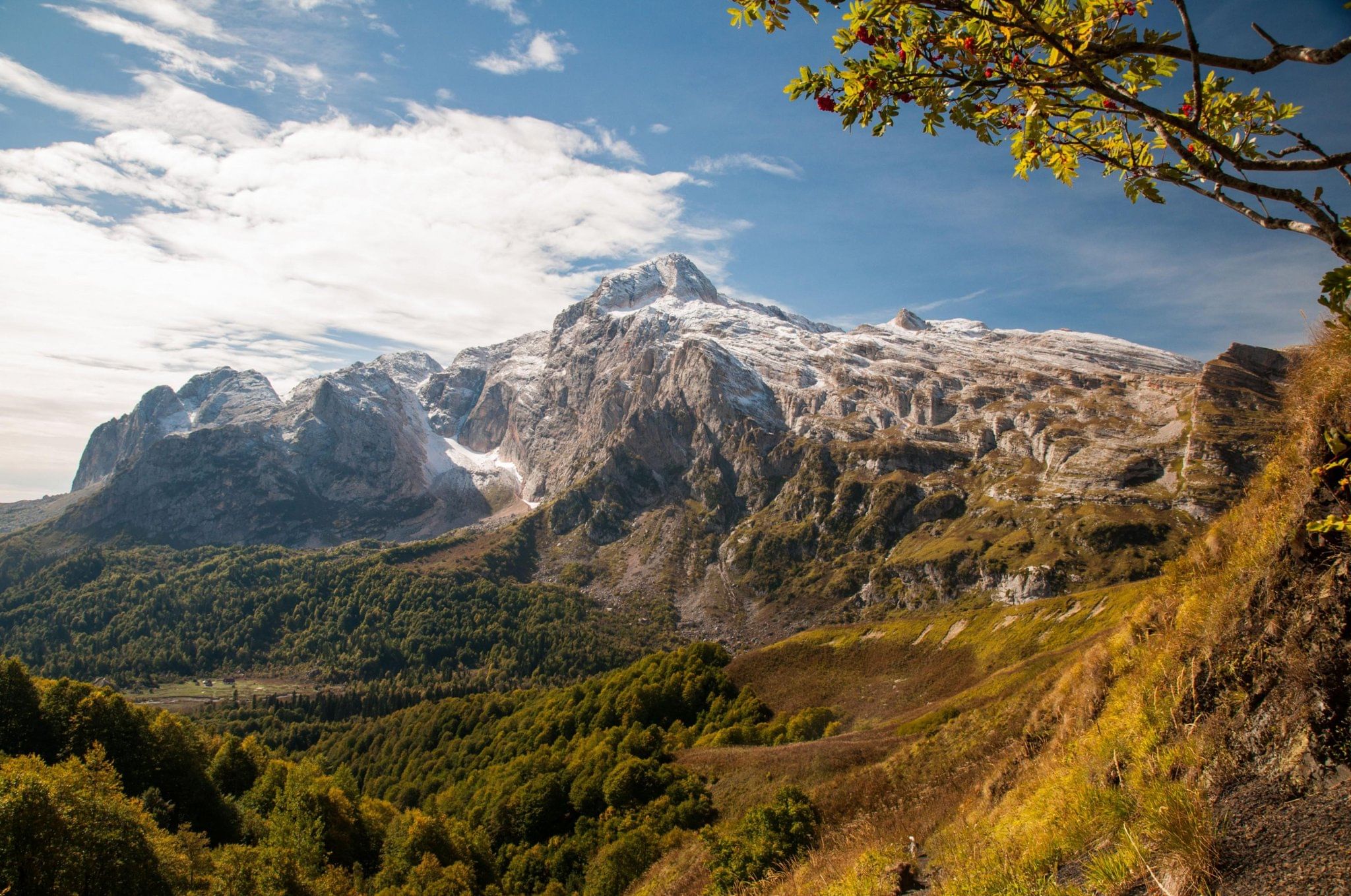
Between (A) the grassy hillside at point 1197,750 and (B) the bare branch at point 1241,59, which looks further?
(A) the grassy hillside at point 1197,750

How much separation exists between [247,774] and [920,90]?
290 feet

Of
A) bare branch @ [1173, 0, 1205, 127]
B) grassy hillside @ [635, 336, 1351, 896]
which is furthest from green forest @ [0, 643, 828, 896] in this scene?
bare branch @ [1173, 0, 1205, 127]

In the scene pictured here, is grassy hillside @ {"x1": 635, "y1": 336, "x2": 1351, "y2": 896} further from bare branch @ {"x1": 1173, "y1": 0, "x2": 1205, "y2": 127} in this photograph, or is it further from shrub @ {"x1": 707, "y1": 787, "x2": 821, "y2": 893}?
bare branch @ {"x1": 1173, "y1": 0, "x2": 1205, "y2": 127}

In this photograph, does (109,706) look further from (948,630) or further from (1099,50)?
(948,630)

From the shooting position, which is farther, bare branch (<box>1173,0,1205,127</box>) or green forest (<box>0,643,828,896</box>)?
green forest (<box>0,643,828,896</box>)

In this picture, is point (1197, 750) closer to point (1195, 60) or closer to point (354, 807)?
point (1195, 60)

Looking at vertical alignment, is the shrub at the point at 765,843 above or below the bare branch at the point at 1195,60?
below

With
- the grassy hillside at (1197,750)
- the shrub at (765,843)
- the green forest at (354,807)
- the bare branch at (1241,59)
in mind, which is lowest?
the green forest at (354,807)

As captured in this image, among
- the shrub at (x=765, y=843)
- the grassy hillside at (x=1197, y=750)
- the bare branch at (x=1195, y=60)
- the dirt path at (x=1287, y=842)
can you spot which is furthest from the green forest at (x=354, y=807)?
the bare branch at (x=1195, y=60)

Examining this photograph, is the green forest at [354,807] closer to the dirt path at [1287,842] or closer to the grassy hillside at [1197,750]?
the grassy hillside at [1197,750]

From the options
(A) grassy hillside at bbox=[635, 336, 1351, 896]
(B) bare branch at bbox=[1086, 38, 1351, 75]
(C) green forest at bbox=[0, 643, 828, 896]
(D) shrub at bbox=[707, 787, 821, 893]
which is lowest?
(C) green forest at bbox=[0, 643, 828, 896]

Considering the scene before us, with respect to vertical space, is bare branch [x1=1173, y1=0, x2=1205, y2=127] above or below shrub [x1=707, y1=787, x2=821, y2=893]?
above

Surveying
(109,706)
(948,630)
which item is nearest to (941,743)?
(948,630)

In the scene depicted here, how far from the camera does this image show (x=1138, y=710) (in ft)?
36.1
